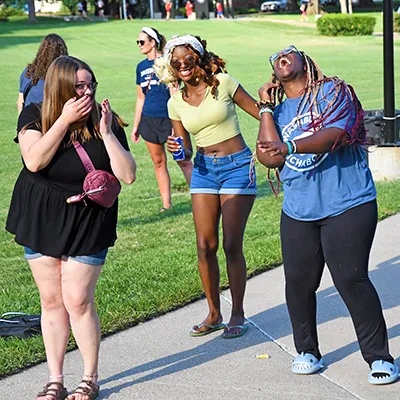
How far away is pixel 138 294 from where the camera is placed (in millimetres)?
6238

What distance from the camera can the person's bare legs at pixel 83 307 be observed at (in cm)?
428

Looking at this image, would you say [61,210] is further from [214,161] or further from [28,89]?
[28,89]

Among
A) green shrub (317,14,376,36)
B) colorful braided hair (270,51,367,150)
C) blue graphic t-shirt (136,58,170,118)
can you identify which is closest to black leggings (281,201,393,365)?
colorful braided hair (270,51,367,150)

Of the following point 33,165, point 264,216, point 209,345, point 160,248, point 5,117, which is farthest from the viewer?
point 5,117

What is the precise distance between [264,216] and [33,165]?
5.12 meters

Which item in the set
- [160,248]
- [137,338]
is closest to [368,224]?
[137,338]

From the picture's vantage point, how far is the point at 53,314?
4.41m

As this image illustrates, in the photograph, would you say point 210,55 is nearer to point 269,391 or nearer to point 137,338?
point 137,338

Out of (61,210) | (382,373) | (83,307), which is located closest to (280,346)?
(382,373)

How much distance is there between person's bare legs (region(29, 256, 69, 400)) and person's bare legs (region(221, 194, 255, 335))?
132 cm

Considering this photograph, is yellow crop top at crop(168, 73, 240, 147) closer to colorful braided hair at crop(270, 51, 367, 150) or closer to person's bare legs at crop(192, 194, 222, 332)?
person's bare legs at crop(192, 194, 222, 332)

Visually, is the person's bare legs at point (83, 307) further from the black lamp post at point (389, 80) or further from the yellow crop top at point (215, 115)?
the black lamp post at point (389, 80)

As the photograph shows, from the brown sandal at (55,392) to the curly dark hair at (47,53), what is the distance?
3.51m

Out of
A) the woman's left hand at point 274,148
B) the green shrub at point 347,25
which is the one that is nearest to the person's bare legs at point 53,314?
the woman's left hand at point 274,148
